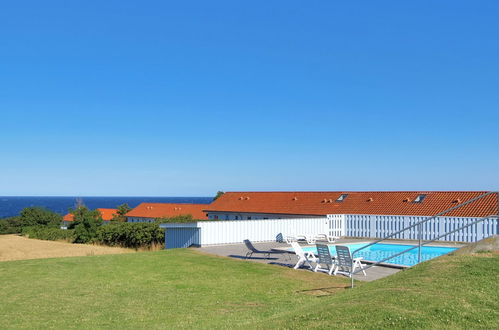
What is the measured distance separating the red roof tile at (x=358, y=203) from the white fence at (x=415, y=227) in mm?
3049

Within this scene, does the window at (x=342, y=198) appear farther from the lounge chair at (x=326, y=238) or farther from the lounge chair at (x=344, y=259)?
the lounge chair at (x=344, y=259)

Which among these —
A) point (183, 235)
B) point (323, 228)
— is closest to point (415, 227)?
point (323, 228)

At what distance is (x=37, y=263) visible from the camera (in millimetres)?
15133

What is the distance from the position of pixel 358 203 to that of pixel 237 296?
2223 centimetres

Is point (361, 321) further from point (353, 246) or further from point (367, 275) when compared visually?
point (353, 246)

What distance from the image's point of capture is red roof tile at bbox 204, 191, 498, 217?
26250mm

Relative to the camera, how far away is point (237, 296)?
34.4 feet

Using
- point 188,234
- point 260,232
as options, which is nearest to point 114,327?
point 188,234

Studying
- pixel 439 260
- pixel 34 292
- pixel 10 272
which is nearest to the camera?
pixel 439 260

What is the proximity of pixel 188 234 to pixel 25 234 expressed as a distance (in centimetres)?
2990

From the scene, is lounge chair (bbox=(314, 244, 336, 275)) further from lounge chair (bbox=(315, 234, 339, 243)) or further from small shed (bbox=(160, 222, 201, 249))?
lounge chair (bbox=(315, 234, 339, 243))

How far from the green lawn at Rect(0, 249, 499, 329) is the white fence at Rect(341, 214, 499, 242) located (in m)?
10.2

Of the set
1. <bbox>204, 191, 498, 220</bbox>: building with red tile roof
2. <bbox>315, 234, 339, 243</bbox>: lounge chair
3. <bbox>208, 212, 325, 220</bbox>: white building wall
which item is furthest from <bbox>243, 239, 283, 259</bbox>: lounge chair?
<bbox>208, 212, 325, 220</bbox>: white building wall

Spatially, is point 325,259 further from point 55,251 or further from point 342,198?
point 342,198
